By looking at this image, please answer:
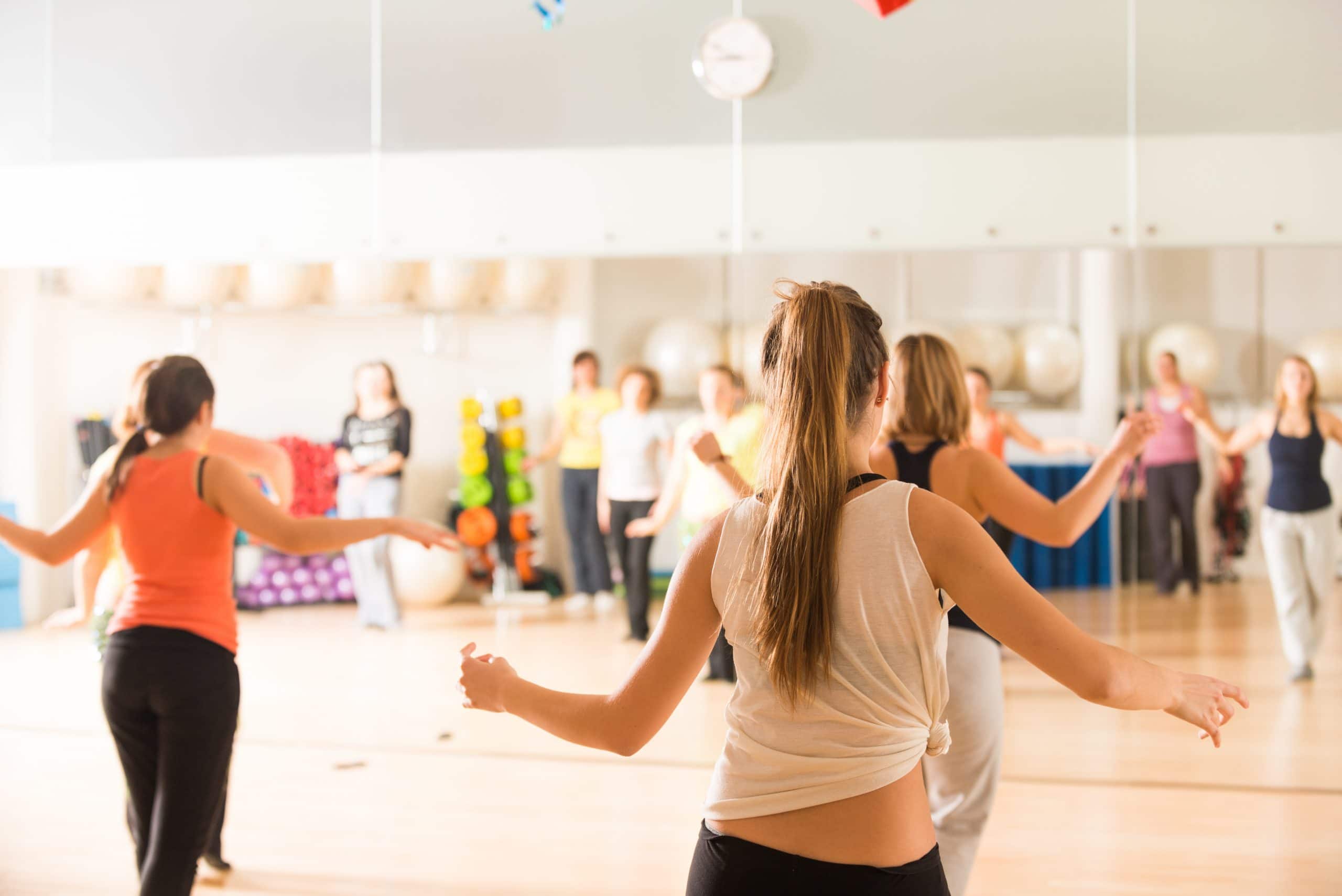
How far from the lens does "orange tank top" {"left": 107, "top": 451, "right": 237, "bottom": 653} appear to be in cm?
243

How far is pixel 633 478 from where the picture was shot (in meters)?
6.18

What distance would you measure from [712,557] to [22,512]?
16.5 feet

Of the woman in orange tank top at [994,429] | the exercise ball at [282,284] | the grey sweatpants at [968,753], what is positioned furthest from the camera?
the exercise ball at [282,284]

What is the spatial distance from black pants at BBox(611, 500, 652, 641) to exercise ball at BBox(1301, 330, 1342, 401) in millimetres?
3057

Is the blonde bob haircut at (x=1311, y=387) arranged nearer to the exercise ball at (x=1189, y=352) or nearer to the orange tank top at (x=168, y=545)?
the exercise ball at (x=1189, y=352)

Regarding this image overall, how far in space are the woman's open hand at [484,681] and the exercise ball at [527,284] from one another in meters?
3.58

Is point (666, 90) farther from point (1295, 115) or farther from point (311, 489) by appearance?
point (311, 489)

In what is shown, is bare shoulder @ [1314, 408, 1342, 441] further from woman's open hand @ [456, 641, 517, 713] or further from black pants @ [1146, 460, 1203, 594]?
woman's open hand @ [456, 641, 517, 713]

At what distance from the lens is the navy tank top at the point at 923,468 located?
249 centimetres

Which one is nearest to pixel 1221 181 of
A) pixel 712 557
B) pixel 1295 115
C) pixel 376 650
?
pixel 1295 115

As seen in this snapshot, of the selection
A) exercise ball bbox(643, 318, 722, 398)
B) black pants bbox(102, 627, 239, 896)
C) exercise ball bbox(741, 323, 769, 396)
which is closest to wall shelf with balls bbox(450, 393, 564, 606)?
exercise ball bbox(643, 318, 722, 398)

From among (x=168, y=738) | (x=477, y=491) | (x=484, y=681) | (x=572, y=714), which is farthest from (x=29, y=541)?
(x=477, y=491)

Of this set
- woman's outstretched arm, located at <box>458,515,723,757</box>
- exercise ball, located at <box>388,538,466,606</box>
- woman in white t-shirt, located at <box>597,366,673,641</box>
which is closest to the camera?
woman's outstretched arm, located at <box>458,515,723,757</box>

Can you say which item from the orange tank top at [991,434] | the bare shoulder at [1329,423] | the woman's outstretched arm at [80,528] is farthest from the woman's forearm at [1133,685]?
the orange tank top at [991,434]
